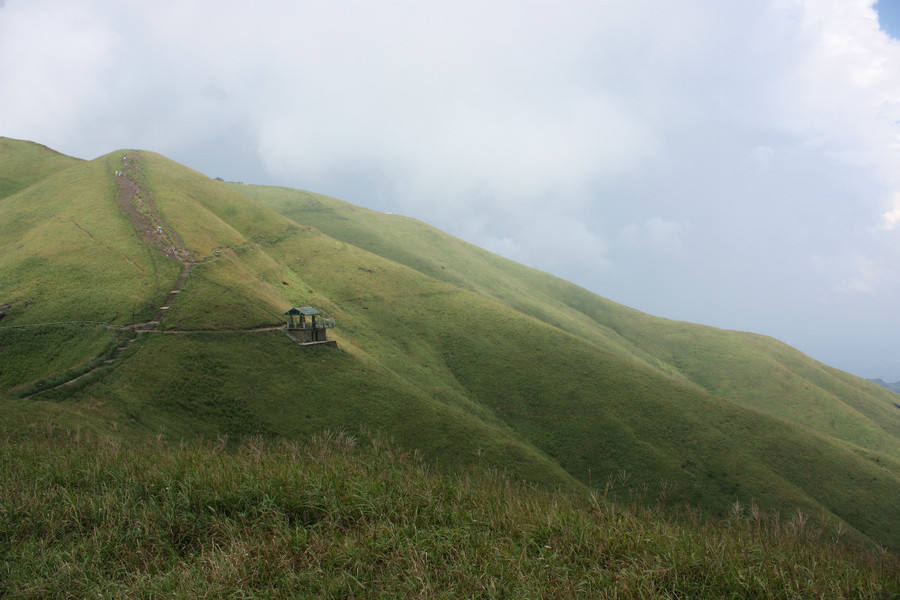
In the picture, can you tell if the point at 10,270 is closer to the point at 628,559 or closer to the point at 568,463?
the point at 568,463

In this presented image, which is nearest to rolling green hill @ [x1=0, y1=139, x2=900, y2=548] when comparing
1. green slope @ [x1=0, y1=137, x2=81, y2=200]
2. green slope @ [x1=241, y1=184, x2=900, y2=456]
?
green slope @ [x1=0, y1=137, x2=81, y2=200]

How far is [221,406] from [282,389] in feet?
18.1

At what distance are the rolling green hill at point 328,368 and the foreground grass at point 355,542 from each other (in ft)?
45.4

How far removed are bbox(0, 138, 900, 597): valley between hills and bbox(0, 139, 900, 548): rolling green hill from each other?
0.91ft

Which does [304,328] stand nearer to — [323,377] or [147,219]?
[323,377]

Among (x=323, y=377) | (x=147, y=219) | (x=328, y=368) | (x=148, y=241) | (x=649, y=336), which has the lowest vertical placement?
(x=323, y=377)

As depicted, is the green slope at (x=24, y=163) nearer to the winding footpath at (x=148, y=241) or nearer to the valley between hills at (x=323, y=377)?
the valley between hills at (x=323, y=377)

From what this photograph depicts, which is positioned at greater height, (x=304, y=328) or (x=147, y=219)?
(x=147, y=219)

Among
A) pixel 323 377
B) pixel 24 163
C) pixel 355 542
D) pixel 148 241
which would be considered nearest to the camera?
pixel 355 542

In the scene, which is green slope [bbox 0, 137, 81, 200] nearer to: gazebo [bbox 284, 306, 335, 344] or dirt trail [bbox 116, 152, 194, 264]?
dirt trail [bbox 116, 152, 194, 264]

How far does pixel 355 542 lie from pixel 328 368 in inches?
1574

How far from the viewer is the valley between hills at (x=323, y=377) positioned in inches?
1222

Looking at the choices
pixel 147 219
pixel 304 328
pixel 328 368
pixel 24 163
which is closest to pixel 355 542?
pixel 328 368

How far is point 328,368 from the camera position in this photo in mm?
44938
